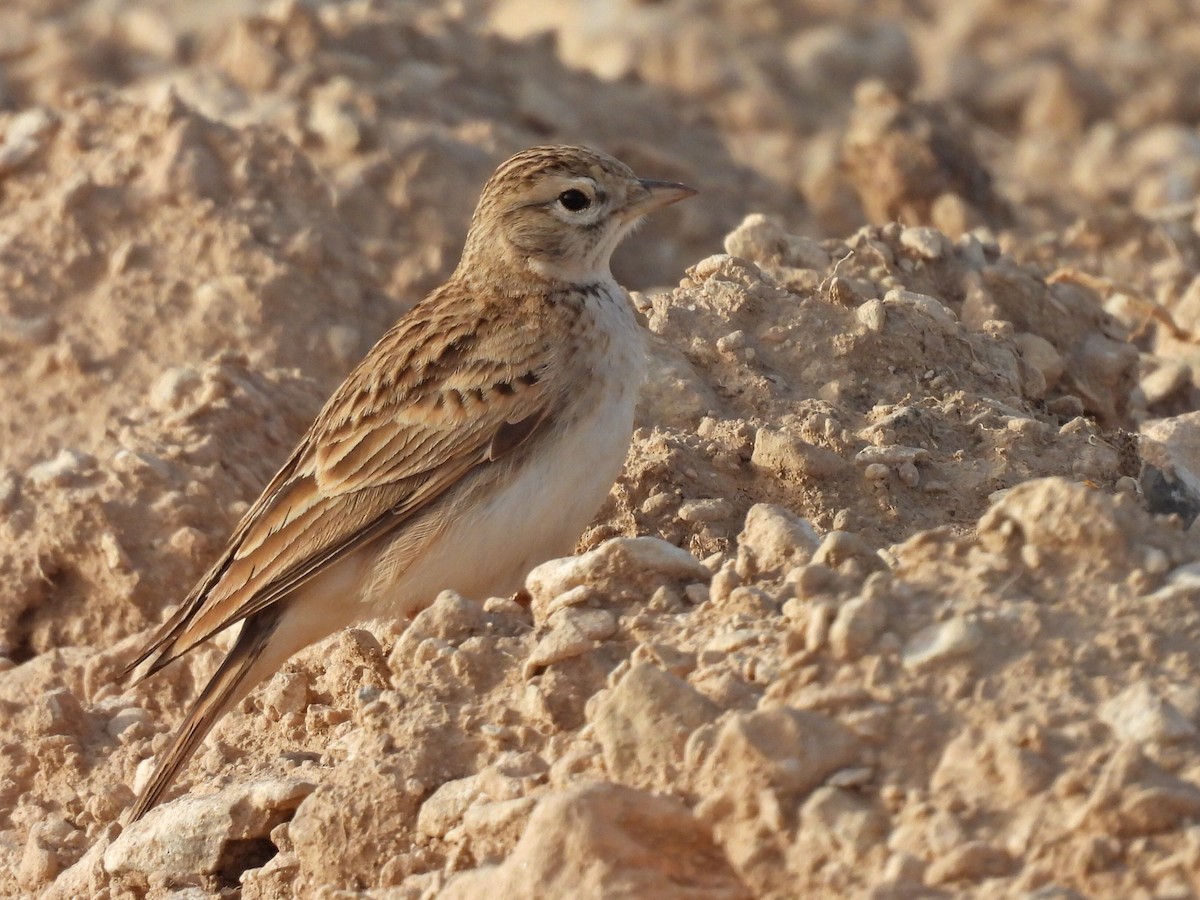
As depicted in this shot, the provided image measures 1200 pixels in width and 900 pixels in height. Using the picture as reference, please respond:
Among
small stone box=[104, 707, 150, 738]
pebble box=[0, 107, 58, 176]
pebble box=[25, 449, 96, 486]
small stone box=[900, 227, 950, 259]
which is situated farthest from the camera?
pebble box=[0, 107, 58, 176]

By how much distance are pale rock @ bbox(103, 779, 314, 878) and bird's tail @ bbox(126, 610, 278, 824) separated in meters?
0.22

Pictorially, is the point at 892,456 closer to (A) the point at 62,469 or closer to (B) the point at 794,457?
(B) the point at 794,457

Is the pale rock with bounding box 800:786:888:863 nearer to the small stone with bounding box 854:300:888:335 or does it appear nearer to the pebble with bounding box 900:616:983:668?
the pebble with bounding box 900:616:983:668

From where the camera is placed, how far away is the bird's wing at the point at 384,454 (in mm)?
6145

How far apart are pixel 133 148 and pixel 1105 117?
7.05 meters

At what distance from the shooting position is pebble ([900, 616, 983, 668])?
407 cm

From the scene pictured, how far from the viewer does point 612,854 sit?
156 inches

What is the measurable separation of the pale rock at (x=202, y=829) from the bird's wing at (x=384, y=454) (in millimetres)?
1004

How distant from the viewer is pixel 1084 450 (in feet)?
20.3

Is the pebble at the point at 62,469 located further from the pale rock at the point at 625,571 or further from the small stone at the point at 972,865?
the small stone at the point at 972,865

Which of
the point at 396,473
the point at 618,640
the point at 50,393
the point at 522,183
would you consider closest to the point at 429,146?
the point at 50,393

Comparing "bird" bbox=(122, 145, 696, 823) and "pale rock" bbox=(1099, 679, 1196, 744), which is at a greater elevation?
"bird" bbox=(122, 145, 696, 823)

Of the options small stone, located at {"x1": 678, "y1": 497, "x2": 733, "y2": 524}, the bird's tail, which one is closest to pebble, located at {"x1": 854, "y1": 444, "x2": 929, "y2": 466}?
small stone, located at {"x1": 678, "y1": 497, "x2": 733, "y2": 524}

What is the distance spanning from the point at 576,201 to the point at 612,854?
3.23 metres
